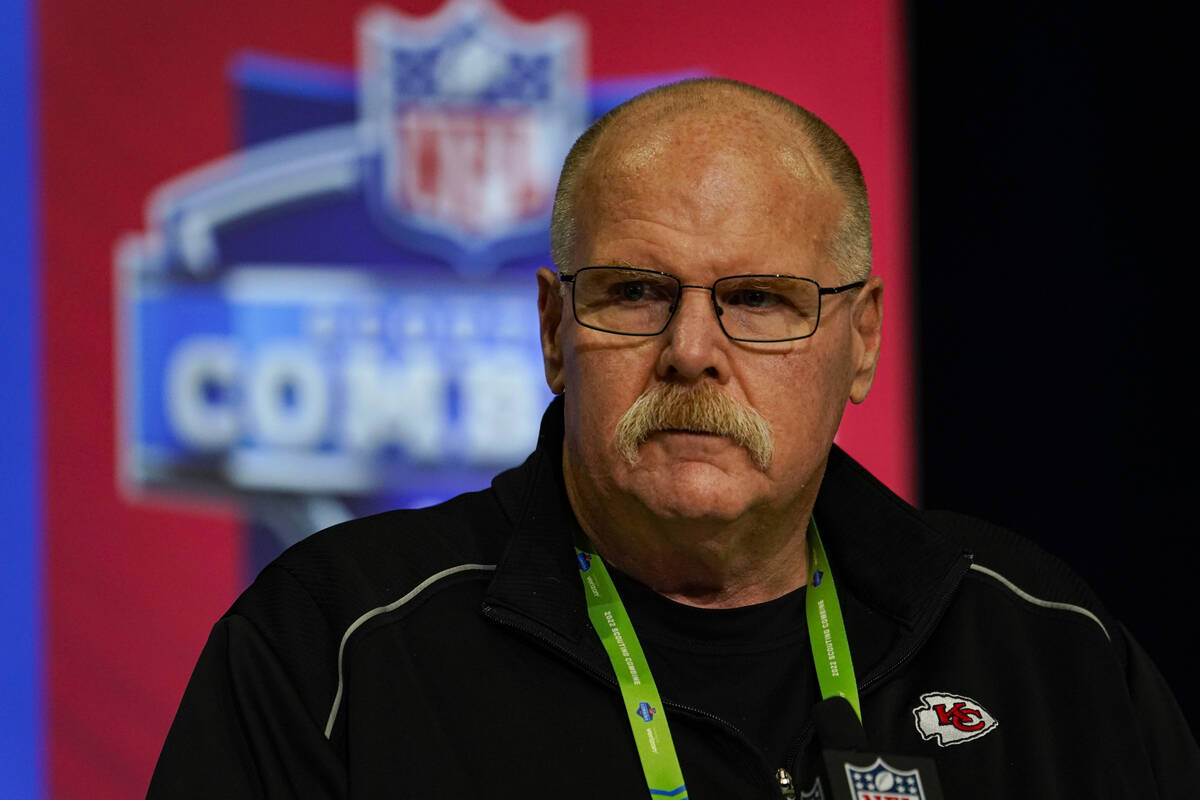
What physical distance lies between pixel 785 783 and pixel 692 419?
0.44 metres

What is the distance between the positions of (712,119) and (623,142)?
0.12 meters

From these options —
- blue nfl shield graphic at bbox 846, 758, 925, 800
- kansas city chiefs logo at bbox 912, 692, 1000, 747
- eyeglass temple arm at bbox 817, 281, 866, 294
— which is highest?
eyeglass temple arm at bbox 817, 281, 866, 294

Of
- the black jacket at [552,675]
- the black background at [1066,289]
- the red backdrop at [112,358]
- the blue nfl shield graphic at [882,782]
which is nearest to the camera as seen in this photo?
the blue nfl shield graphic at [882,782]

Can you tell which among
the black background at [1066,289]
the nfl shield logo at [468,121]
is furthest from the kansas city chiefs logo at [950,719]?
the black background at [1066,289]

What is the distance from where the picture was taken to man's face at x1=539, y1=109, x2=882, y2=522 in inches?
61.1

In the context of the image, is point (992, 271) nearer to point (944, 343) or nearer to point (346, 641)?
point (944, 343)

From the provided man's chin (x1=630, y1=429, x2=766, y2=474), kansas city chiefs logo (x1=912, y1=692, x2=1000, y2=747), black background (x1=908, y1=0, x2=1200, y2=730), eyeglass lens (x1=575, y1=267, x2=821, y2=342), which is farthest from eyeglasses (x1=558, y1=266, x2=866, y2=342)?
black background (x1=908, y1=0, x2=1200, y2=730)

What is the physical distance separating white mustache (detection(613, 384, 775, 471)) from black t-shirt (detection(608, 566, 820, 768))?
21 centimetres

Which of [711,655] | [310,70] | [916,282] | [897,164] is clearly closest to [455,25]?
[310,70]

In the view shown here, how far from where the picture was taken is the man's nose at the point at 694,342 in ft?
5.03

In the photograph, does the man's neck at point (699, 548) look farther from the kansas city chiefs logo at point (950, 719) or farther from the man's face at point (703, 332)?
the kansas city chiefs logo at point (950, 719)

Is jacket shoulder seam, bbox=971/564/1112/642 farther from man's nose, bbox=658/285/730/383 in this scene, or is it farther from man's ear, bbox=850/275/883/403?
man's nose, bbox=658/285/730/383

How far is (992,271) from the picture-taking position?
3457 millimetres

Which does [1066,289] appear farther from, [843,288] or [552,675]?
[552,675]
